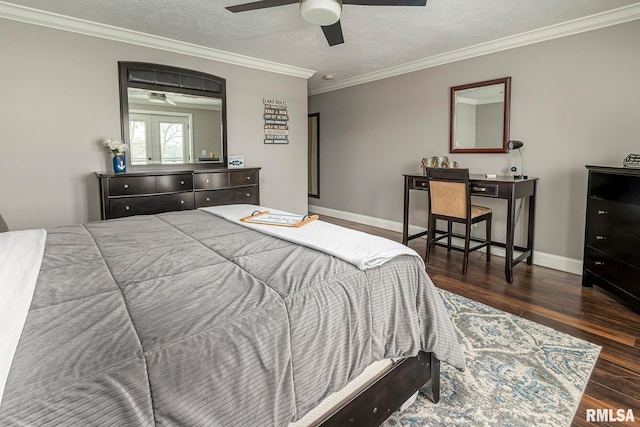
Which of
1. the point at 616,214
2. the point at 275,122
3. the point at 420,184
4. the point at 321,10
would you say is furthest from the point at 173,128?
the point at 616,214

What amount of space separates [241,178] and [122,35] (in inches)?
70.3

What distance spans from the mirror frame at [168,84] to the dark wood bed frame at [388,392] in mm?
3332

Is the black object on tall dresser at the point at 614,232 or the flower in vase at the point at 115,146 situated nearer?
the black object on tall dresser at the point at 614,232

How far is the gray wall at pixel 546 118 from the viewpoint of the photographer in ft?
9.86

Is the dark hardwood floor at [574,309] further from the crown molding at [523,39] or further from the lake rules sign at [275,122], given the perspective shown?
the lake rules sign at [275,122]

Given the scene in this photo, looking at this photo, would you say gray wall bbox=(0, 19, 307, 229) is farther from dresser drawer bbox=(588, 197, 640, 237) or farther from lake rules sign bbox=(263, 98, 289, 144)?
dresser drawer bbox=(588, 197, 640, 237)

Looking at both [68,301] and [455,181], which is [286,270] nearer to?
[68,301]

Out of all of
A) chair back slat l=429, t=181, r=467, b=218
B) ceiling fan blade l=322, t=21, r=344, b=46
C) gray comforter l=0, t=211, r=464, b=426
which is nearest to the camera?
gray comforter l=0, t=211, r=464, b=426

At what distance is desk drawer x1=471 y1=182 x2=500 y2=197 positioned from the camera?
319 cm

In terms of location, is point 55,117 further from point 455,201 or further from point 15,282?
point 455,201

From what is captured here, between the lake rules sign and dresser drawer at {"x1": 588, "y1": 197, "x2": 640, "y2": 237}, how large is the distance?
3.53 m

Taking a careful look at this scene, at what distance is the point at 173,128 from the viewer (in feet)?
12.5

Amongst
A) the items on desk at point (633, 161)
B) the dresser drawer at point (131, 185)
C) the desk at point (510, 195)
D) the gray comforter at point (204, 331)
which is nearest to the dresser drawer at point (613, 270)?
the desk at point (510, 195)

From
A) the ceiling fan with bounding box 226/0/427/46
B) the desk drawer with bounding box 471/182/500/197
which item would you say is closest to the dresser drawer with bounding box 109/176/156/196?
the ceiling fan with bounding box 226/0/427/46
